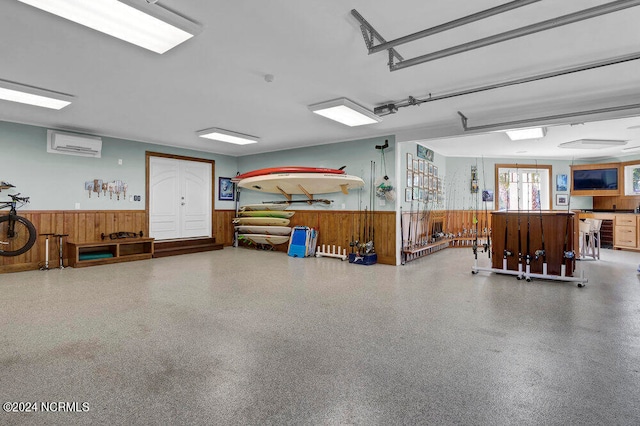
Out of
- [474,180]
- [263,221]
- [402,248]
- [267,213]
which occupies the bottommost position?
[402,248]

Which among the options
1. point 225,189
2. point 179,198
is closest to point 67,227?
point 179,198

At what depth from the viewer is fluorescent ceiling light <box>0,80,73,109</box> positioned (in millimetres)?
3953

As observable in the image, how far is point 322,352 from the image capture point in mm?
2545

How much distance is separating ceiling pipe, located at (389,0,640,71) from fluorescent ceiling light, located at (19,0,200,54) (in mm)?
1965

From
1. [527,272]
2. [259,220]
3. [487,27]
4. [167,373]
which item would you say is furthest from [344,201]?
[167,373]

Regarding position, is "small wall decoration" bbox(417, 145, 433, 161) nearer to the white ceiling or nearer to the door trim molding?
the white ceiling

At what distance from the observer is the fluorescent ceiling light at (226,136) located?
6.32 meters

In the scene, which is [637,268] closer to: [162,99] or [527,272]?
[527,272]

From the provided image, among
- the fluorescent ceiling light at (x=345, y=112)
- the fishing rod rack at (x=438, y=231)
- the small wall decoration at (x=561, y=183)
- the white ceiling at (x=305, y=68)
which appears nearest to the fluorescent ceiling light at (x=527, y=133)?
the white ceiling at (x=305, y=68)

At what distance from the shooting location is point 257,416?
1.77 meters

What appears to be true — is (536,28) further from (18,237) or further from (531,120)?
(18,237)

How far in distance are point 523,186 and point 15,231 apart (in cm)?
1240

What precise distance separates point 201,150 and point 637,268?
9.75 m

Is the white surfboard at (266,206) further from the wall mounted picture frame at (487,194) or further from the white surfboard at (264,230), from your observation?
the wall mounted picture frame at (487,194)
